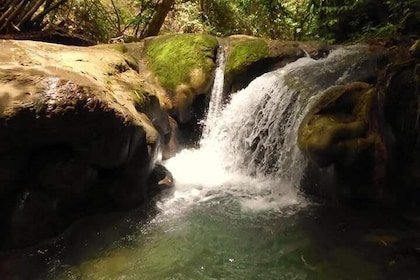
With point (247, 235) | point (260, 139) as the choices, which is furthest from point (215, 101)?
point (247, 235)

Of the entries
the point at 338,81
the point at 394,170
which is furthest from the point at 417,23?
the point at 394,170

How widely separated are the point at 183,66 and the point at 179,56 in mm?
267

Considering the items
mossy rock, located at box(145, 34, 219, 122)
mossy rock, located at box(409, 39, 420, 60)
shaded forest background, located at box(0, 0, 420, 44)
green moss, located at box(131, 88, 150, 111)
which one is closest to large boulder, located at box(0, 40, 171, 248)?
green moss, located at box(131, 88, 150, 111)

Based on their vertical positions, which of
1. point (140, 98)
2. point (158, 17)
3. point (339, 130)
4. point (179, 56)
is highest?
point (158, 17)

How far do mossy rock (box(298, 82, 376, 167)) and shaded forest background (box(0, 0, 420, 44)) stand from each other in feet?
7.11

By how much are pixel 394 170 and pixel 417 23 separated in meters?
2.90

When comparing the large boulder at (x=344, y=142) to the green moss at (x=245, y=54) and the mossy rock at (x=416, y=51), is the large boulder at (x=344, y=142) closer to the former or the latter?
the mossy rock at (x=416, y=51)

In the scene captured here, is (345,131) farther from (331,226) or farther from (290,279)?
(290,279)

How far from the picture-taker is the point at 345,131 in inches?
181

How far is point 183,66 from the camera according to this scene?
23.2 feet

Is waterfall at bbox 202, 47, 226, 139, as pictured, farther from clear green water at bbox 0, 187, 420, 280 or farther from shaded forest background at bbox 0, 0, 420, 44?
clear green water at bbox 0, 187, 420, 280

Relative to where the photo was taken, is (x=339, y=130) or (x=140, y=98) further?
(x=140, y=98)

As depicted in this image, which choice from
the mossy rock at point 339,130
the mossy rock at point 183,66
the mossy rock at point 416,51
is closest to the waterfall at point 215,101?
the mossy rock at point 183,66

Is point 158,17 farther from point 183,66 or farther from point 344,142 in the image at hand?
point 344,142
